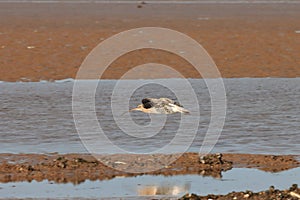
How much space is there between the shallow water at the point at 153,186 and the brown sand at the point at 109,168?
0.24 meters

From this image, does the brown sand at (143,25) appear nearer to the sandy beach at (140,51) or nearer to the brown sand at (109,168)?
the sandy beach at (140,51)

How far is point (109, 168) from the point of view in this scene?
35.9ft

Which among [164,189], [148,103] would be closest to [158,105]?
[148,103]

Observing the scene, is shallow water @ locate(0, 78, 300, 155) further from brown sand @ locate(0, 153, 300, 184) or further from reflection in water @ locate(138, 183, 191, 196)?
reflection in water @ locate(138, 183, 191, 196)

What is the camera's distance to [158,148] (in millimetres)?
12430

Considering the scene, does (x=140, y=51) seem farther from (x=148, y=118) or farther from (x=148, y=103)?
(x=148, y=103)

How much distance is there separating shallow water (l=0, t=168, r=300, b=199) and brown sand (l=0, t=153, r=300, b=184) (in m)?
0.24

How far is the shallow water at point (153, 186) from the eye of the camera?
31.1 ft

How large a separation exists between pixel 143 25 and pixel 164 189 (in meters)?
20.1

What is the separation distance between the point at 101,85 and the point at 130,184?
895cm

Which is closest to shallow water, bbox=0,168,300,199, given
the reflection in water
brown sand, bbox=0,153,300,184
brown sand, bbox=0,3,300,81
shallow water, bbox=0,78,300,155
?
the reflection in water

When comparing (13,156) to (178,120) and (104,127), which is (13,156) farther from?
(178,120)

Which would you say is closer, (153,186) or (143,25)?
(153,186)

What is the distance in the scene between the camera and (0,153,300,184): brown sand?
10.6m
